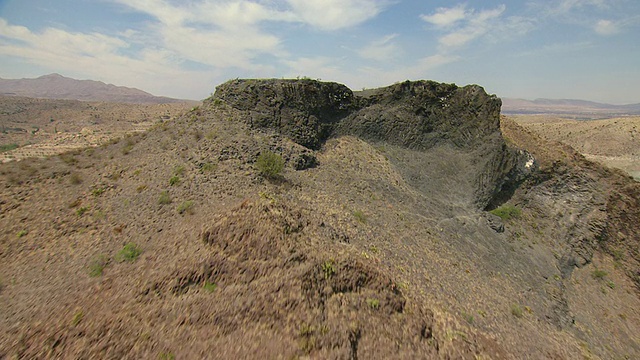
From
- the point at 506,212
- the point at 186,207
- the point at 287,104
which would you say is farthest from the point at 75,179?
the point at 506,212

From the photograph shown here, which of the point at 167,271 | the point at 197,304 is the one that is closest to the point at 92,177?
the point at 167,271

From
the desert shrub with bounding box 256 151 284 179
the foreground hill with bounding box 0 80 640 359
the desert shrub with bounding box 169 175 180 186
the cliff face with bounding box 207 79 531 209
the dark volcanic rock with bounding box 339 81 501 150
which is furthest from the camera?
the dark volcanic rock with bounding box 339 81 501 150

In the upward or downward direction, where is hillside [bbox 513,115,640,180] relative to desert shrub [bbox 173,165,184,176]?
downward

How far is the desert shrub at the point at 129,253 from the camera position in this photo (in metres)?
9.01

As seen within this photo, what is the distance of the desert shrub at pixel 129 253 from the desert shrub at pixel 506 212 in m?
20.1

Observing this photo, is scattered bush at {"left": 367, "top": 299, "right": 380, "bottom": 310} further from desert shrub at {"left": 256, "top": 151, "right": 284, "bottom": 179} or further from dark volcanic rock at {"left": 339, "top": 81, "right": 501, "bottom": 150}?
dark volcanic rock at {"left": 339, "top": 81, "right": 501, "bottom": 150}

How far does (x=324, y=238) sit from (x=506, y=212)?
15.5m

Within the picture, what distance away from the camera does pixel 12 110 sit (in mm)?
80562

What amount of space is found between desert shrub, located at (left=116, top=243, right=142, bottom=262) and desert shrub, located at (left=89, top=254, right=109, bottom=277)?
0.35 metres

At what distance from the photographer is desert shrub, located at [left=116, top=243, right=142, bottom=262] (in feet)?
29.6

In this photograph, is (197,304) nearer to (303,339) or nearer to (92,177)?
(303,339)

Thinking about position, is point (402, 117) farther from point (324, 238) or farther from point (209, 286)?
point (209, 286)

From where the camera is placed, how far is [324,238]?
10242 mm

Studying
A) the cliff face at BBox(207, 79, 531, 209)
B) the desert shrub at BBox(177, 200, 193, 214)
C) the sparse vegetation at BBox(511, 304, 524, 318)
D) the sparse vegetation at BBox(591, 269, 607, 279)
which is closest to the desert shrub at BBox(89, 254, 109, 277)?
the desert shrub at BBox(177, 200, 193, 214)
